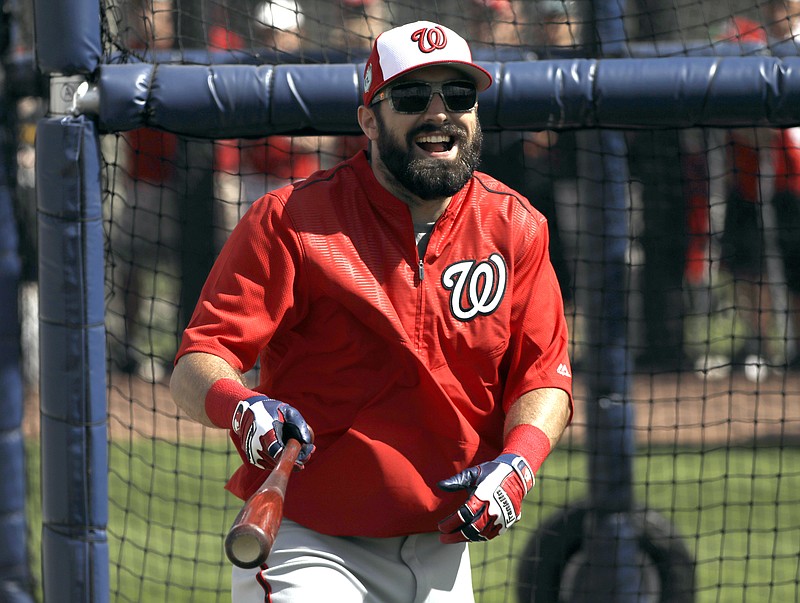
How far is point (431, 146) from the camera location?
278 centimetres

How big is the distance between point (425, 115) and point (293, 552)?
1025mm

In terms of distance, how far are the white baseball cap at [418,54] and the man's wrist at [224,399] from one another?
0.78 metres

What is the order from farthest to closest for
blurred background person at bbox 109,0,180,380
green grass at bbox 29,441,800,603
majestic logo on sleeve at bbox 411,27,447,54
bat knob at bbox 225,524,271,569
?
Result: blurred background person at bbox 109,0,180,380 < green grass at bbox 29,441,800,603 < majestic logo on sleeve at bbox 411,27,447,54 < bat knob at bbox 225,524,271,569

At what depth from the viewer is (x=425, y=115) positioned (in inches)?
109

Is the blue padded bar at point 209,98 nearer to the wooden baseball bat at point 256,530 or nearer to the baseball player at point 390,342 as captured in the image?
the baseball player at point 390,342

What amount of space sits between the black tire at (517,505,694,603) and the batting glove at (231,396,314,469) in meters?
2.24

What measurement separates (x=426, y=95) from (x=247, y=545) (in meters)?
1.14

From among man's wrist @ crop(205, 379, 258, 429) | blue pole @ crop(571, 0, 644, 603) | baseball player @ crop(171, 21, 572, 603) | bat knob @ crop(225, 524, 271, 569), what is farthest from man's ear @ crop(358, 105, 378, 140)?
blue pole @ crop(571, 0, 644, 603)

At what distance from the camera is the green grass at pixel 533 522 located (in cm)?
495

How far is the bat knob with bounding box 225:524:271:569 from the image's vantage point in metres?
2.13

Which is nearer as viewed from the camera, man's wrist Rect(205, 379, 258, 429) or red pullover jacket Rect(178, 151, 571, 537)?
man's wrist Rect(205, 379, 258, 429)

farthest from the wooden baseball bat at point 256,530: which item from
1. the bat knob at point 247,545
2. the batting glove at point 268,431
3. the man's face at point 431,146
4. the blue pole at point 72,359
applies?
the blue pole at point 72,359

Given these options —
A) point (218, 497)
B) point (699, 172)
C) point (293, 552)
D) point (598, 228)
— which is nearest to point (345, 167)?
point (293, 552)

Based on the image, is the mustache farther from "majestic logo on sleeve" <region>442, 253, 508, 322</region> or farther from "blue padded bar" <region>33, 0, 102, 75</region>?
"blue padded bar" <region>33, 0, 102, 75</region>
